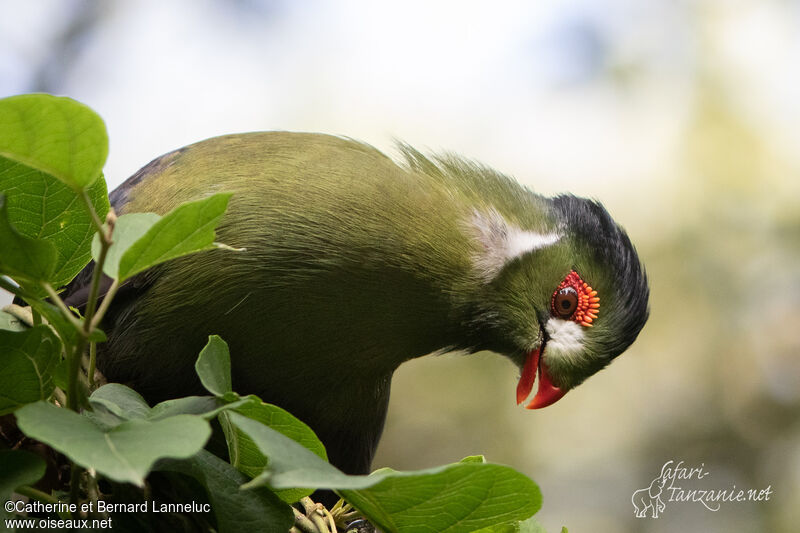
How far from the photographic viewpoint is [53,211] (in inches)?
29.0

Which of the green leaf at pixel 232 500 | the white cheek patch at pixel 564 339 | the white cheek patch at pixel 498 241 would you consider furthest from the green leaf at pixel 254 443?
the white cheek patch at pixel 564 339

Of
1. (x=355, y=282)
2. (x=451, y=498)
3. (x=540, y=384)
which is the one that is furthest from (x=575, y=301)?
(x=451, y=498)

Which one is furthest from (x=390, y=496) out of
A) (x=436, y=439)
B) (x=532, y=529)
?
(x=436, y=439)

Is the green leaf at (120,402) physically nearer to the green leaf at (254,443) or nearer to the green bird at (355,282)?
the green leaf at (254,443)

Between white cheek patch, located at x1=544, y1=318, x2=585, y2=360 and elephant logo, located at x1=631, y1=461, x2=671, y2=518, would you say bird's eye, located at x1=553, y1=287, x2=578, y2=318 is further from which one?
elephant logo, located at x1=631, y1=461, x2=671, y2=518

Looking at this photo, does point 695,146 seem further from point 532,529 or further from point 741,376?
point 532,529

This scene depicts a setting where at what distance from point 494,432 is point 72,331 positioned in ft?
12.2

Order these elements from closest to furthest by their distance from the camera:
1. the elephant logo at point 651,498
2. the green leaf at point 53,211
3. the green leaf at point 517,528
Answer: the green leaf at point 53,211 < the green leaf at point 517,528 < the elephant logo at point 651,498

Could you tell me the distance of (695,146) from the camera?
4.27m

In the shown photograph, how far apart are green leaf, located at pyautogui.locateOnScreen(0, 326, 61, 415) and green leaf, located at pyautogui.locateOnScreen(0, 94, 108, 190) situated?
12cm

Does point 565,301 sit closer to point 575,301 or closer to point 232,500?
point 575,301

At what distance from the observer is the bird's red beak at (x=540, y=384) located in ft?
5.04

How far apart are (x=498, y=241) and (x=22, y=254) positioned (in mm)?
1006

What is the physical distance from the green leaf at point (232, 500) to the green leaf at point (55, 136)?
0.25 metres
